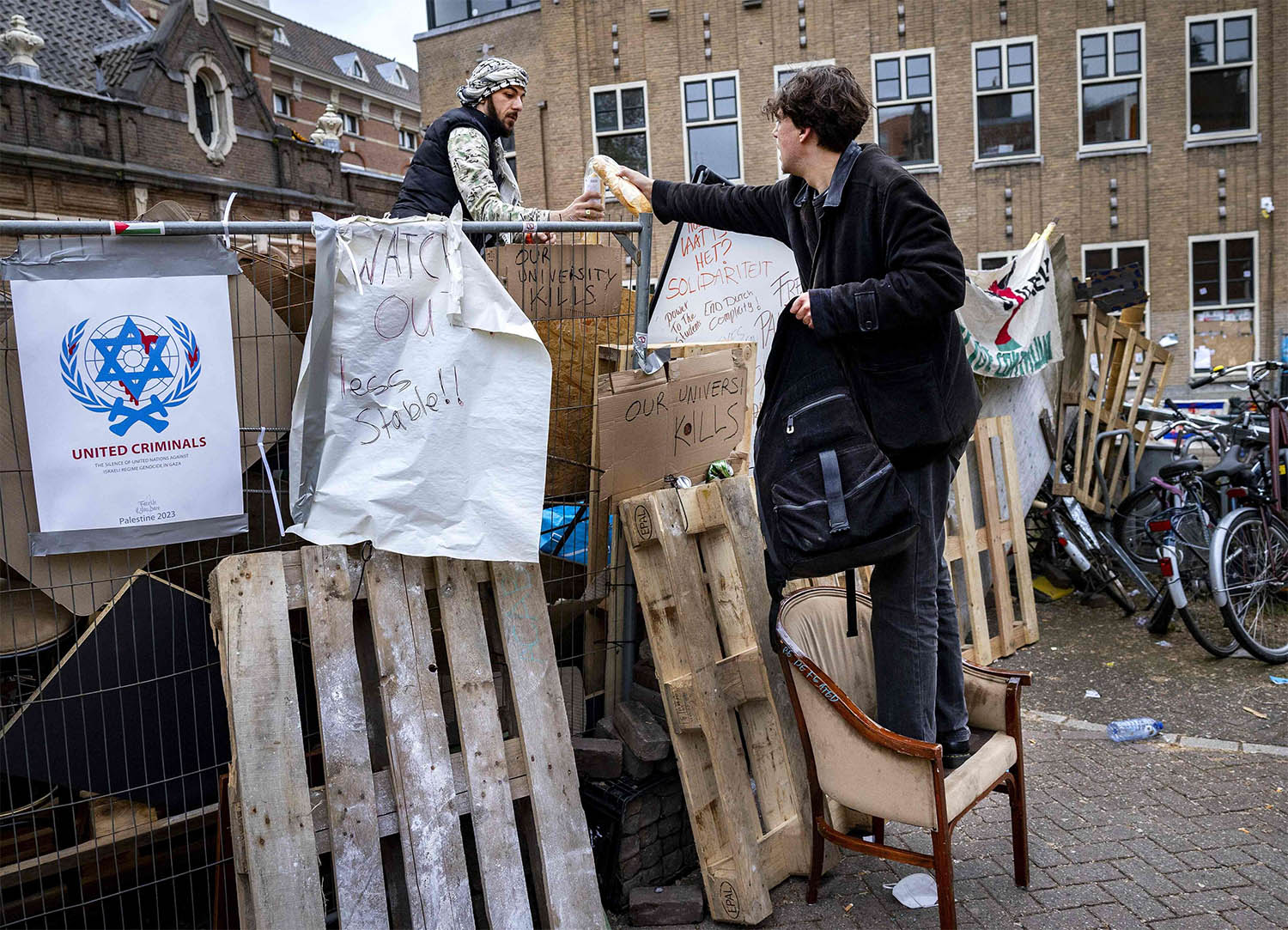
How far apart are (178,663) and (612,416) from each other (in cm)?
155

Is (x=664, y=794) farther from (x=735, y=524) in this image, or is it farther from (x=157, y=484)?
(x=157, y=484)

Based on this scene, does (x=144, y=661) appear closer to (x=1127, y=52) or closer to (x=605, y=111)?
(x=605, y=111)

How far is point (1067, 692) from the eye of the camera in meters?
4.78

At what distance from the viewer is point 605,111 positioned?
74.9 feet

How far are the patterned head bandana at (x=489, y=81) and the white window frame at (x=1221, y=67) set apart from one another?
21170mm

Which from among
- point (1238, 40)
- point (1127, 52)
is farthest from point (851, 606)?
point (1238, 40)

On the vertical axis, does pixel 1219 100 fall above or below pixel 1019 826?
above

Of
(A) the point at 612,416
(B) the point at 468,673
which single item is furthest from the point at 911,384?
(B) the point at 468,673

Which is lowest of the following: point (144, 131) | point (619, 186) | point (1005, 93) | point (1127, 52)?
point (619, 186)

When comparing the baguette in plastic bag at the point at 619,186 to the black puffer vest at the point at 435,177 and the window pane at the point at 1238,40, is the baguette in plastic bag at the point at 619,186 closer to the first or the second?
the black puffer vest at the point at 435,177

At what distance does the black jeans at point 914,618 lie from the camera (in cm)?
271

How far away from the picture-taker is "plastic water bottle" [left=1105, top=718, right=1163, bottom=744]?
411cm

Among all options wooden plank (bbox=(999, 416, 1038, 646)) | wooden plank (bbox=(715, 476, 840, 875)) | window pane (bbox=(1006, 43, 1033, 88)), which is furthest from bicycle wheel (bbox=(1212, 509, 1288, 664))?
window pane (bbox=(1006, 43, 1033, 88))

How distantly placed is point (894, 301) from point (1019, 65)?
2159 cm
